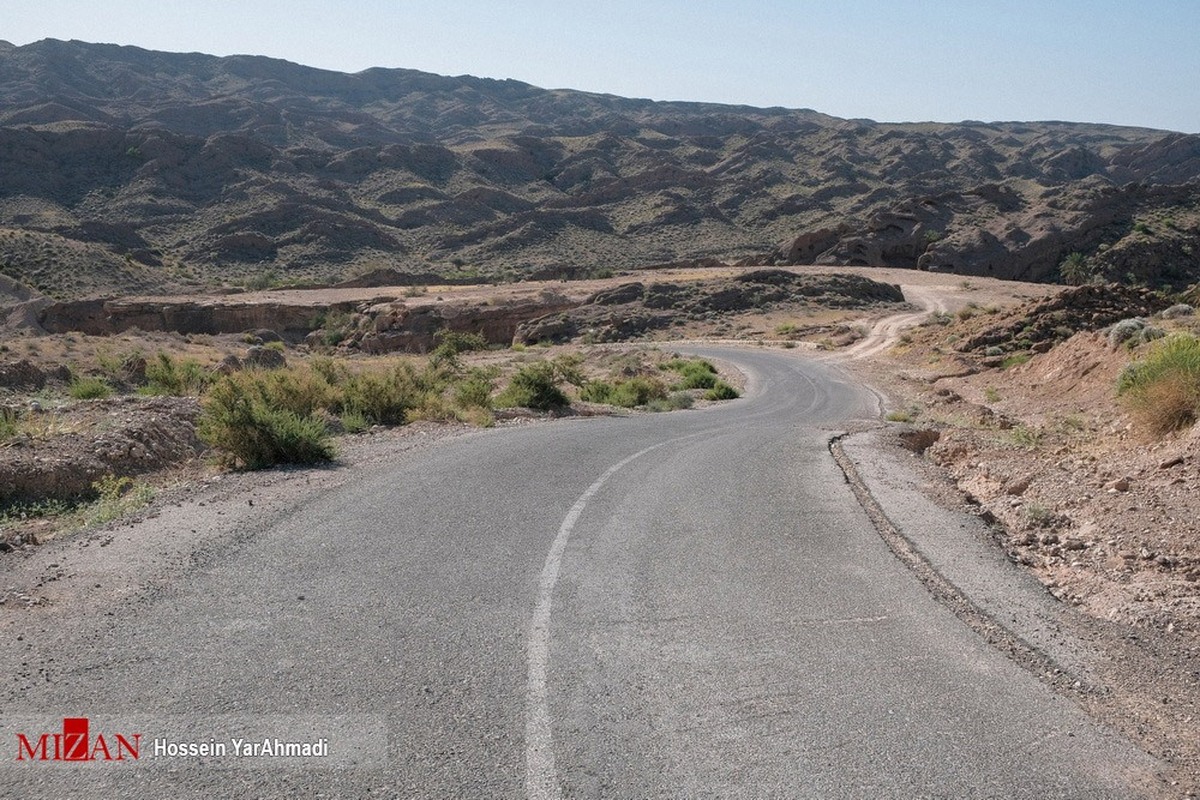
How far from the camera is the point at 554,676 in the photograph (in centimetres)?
511

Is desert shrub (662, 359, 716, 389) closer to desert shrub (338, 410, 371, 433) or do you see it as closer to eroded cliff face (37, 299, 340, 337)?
desert shrub (338, 410, 371, 433)

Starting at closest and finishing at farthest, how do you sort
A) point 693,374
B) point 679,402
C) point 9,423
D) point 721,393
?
point 9,423 → point 679,402 → point 721,393 → point 693,374

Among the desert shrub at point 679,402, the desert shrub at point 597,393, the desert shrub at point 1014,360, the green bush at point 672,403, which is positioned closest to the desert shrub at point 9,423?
the desert shrub at point 597,393

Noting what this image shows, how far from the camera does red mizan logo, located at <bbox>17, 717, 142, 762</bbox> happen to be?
4.20 metres

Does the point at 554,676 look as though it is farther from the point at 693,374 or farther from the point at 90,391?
the point at 693,374

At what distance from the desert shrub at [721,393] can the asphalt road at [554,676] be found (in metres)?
23.0

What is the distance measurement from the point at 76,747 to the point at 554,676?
2.23 m

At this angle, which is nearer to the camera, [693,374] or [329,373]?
[329,373]

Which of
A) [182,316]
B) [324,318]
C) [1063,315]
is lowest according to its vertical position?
[324,318]

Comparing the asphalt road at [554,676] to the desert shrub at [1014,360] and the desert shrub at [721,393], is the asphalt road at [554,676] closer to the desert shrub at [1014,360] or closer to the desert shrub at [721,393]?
the desert shrub at [721,393]

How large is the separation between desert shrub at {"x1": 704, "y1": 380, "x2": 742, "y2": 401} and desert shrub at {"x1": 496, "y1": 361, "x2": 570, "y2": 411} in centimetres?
954

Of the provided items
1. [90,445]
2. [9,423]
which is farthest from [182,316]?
[90,445]

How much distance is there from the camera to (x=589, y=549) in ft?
25.6

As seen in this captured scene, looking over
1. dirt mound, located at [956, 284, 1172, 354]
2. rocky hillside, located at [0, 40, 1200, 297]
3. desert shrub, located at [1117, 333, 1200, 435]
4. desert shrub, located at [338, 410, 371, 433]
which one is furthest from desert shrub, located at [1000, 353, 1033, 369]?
rocky hillside, located at [0, 40, 1200, 297]
